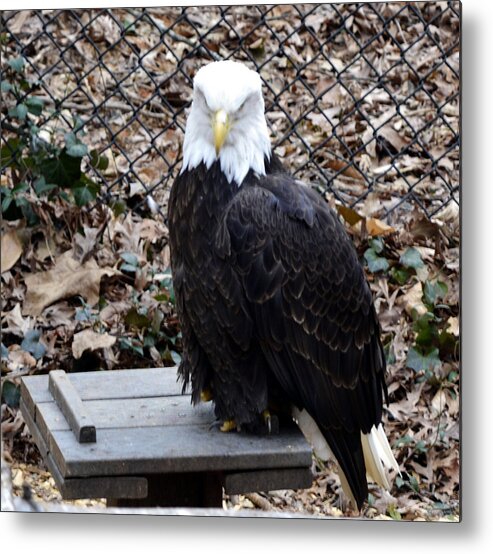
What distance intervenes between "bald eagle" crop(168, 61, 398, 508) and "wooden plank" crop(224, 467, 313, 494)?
0.45 ft

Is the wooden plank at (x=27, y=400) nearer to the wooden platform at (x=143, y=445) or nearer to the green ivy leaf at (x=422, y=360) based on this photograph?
→ the wooden platform at (x=143, y=445)

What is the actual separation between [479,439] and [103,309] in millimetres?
953

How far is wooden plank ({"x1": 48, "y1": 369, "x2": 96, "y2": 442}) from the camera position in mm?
2824

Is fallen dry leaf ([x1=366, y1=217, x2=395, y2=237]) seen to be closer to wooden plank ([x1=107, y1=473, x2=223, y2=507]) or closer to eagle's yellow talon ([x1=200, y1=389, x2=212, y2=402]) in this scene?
eagle's yellow talon ([x1=200, y1=389, x2=212, y2=402])

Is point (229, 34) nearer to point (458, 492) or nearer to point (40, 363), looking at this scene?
point (40, 363)

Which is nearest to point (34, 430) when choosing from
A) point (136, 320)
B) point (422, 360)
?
point (136, 320)

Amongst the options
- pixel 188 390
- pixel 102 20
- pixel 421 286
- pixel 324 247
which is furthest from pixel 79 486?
pixel 102 20

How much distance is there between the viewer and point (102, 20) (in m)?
3.19

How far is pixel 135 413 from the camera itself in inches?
118

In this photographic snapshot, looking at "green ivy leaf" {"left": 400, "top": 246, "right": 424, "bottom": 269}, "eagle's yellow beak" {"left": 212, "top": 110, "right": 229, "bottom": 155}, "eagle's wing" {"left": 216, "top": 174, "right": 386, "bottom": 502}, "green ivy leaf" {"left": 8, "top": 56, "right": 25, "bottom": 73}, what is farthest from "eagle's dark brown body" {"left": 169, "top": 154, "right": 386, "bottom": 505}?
"green ivy leaf" {"left": 8, "top": 56, "right": 25, "bottom": 73}

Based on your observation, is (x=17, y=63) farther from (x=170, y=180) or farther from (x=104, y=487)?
(x=104, y=487)

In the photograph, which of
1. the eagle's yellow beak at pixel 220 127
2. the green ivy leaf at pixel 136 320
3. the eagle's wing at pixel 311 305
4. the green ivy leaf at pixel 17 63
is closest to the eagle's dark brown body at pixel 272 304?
the eagle's wing at pixel 311 305

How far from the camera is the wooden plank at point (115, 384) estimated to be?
10.1 feet

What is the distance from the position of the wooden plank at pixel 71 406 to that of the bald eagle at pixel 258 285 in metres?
0.25
